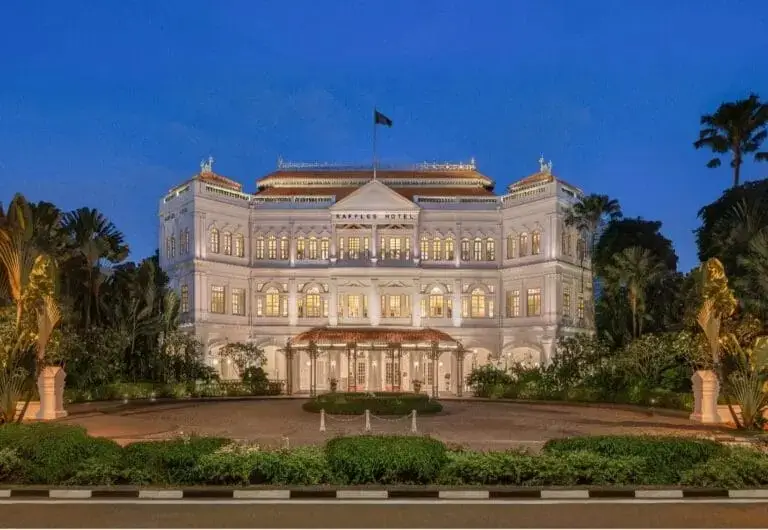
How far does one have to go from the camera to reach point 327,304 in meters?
56.8

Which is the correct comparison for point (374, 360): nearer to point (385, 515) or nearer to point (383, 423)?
point (383, 423)

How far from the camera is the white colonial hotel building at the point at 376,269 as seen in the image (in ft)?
178

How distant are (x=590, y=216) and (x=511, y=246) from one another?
6470 mm

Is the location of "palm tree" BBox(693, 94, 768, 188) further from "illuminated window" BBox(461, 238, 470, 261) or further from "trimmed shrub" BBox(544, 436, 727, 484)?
"trimmed shrub" BBox(544, 436, 727, 484)

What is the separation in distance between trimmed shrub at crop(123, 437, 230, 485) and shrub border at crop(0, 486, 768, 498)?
0.52 metres

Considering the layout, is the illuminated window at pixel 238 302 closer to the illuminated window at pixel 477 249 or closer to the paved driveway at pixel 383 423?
the illuminated window at pixel 477 249

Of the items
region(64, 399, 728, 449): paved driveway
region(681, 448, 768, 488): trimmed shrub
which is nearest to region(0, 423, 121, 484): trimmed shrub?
region(64, 399, 728, 449): paved driveway

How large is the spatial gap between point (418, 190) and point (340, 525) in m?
49.3

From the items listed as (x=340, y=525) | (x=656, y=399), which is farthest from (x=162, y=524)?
(x=656, y=399)

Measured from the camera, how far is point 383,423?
30250 mm

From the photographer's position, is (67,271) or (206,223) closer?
(67,271)

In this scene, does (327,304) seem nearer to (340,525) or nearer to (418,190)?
(418,190)

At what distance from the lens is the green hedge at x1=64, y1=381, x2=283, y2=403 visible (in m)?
38.6

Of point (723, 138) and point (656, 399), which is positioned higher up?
point (723, 138)
